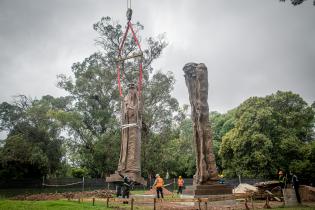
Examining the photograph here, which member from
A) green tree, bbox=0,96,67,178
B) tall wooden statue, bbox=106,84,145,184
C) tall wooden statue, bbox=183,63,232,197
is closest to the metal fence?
green tree, bbox=0,96,67,178

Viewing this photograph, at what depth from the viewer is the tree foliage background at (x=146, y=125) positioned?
2820 centimetres

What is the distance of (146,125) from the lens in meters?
27.8

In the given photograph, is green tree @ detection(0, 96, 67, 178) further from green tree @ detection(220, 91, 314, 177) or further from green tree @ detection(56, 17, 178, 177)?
green tree @ detection(220, 91, 314, 177)

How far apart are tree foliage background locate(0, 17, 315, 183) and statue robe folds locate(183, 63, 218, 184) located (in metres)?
15.7

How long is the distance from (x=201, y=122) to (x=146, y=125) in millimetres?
15278

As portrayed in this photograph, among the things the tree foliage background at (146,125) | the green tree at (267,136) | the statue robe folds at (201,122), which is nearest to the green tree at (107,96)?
the tree foliage background at (146,125)

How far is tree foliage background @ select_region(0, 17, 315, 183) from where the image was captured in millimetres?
28203

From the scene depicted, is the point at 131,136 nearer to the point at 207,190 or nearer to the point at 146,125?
the point at 207,190

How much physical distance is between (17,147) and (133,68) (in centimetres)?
1324

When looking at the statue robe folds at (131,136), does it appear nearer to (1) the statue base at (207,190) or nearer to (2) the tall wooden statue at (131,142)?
(2) the tall wooden statue at (131,142)

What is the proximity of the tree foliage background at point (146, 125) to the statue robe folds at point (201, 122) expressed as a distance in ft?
51.6

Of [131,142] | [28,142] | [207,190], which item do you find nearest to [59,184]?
[28,142]

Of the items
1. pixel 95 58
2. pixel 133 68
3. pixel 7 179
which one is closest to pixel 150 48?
pixel 133 68

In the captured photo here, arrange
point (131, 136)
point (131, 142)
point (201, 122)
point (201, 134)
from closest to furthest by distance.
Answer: point (201, 134) < point (201, 122) < point (131, 142) < point (131, 136)
